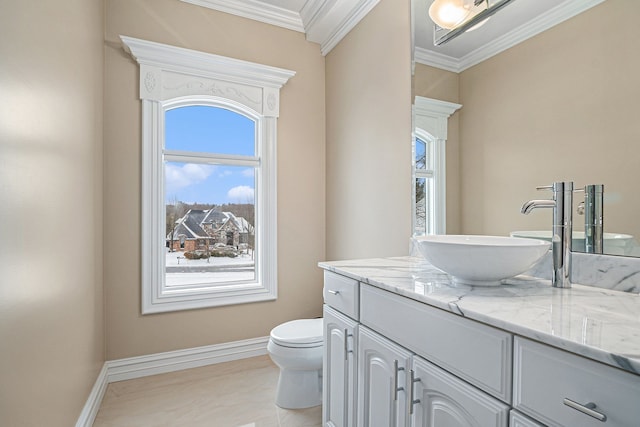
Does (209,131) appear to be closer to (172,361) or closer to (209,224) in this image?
(209,224)

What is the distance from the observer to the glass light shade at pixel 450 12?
Answer: 68.2 inches

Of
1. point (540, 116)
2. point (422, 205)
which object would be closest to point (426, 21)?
point (540, 116)

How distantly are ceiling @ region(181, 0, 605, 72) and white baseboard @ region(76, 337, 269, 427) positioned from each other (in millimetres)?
2471

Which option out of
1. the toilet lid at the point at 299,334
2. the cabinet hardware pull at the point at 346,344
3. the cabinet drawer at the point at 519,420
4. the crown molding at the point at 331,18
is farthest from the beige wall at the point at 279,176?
the cabinet drawer at the point at 519,420

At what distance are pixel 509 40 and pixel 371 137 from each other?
1062mm

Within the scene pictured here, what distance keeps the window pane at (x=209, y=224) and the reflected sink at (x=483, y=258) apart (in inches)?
79.0

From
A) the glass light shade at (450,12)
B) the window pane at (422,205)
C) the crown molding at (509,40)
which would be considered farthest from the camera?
the window pane at (422,205)

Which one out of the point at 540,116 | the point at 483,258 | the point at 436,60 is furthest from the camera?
the point at 436,60

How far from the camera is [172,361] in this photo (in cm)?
250

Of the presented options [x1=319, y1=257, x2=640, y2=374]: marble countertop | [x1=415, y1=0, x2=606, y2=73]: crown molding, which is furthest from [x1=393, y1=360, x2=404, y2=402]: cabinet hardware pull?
[x1=415, y1=0, x2=606, y2=73]: crown molding

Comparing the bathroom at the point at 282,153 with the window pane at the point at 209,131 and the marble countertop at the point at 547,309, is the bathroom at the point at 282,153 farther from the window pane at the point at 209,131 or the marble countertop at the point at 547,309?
the marble countertop at the point at 547,309

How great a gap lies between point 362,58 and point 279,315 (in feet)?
7.21

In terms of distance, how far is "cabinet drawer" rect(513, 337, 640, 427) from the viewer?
1.97 feet

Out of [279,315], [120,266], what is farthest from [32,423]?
[279,315]
